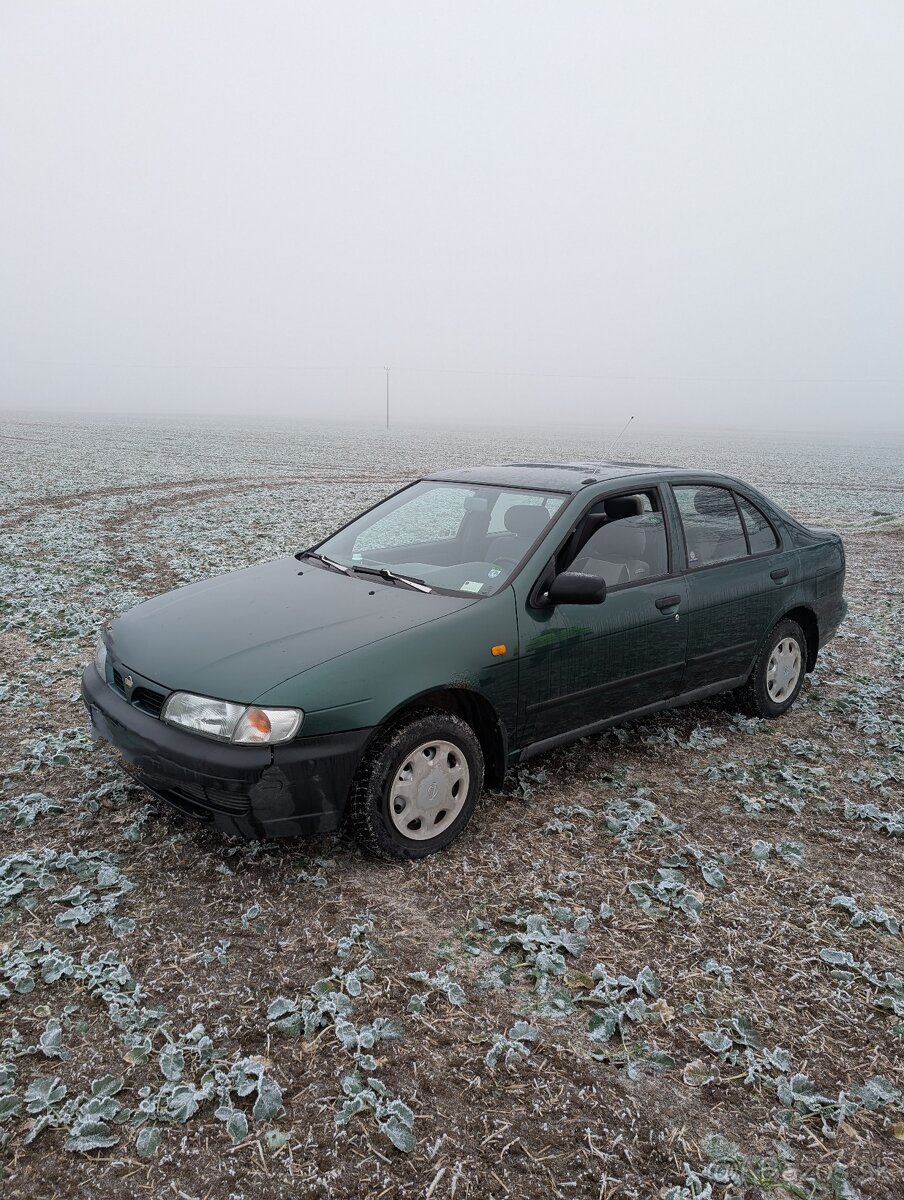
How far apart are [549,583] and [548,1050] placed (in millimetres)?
2340

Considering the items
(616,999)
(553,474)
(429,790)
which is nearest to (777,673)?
(553,474)

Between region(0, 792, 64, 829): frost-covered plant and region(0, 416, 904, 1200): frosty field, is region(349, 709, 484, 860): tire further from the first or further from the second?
region(0, 792, 64, 829): frost-covered plant

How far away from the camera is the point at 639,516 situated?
523 centimetres

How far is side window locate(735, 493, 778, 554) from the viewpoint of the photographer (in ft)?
19.4

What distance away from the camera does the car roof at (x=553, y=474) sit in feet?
16.9

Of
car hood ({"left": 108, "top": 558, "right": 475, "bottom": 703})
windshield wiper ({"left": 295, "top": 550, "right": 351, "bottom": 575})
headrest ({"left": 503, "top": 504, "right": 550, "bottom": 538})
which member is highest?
headrest ({"left": 503, "top": 504, "right": 550, "bottom": 538})

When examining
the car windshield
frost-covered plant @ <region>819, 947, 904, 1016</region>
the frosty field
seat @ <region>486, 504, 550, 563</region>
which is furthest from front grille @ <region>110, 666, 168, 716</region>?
frost-covered plant @ <region>819, 947, 904, 1016</region>

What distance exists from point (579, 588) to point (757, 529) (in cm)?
231

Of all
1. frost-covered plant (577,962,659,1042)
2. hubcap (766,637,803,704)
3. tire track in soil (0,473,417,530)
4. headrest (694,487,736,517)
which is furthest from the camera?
tire track in soil (0,473,417,530)

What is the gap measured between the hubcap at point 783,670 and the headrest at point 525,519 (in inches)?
92.7

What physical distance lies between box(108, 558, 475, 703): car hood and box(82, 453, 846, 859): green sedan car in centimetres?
1

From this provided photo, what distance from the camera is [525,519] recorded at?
4.99 metres

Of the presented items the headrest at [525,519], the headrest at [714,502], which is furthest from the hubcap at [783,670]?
the headrest at [525,519]

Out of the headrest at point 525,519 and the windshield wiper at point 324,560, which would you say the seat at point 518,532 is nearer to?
the headrest at point 525,519
